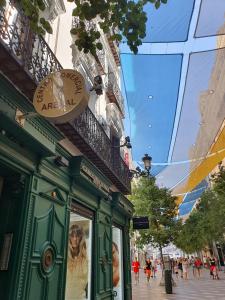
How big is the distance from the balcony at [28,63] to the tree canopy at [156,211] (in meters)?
12.2

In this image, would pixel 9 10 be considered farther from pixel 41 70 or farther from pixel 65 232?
pixel 65 232

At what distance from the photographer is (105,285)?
305 inches

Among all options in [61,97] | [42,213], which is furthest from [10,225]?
[61,97]

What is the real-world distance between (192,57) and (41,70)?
597 centimetres

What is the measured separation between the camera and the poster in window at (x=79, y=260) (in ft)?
22.4

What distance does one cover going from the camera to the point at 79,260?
721 centimetres

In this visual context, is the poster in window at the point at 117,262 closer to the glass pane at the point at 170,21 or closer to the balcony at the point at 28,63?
the balcony at the point at 28,63

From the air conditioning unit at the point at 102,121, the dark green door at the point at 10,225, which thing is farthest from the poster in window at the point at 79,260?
the air conditioning unit at the point at 102,121

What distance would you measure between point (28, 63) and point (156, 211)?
16443 mm

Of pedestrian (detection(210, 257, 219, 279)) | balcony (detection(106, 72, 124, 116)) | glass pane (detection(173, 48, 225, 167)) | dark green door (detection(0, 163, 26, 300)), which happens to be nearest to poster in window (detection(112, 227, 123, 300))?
glass pane (detection(173, 48, 225, 167))

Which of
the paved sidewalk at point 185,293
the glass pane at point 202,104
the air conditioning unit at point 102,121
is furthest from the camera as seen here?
the paved sidewalk at point 185,293

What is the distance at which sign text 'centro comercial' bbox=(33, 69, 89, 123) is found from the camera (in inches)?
151

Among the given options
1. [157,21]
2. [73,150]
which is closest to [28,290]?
[73,150]

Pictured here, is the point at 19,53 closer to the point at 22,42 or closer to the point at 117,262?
the point at 22,42
